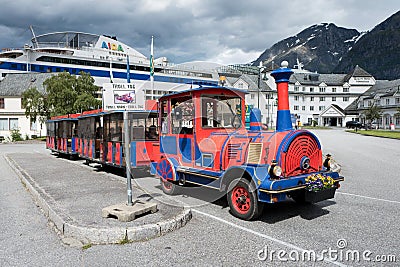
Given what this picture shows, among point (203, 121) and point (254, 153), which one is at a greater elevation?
point (203, 121)

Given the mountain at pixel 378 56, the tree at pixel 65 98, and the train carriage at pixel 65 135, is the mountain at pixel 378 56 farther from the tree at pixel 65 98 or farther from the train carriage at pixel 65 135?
the train carriage at pixel 65 135

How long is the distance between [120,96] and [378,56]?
19996 cm

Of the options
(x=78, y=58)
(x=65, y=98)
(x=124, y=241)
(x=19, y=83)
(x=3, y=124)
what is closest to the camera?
(x=124, y=241)

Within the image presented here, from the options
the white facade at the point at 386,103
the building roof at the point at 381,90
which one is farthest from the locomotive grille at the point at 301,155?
the building roof at the point at 381,90

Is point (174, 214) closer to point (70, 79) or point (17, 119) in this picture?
point (70, 79)

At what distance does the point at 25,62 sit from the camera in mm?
55344

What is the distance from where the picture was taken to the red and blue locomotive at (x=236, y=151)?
596cm

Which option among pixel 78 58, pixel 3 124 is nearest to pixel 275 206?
pixel 3 124

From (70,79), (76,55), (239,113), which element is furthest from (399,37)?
(239,113)

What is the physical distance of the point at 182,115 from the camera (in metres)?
7.80

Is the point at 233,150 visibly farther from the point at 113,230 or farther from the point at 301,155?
the point at 113,230

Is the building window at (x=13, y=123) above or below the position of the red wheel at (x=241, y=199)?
above

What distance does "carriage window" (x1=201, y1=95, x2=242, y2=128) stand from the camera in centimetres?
729

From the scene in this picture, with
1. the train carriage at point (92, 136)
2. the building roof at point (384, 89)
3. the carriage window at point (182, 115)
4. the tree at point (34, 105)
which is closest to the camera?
the carriage window at point (182, 115)
